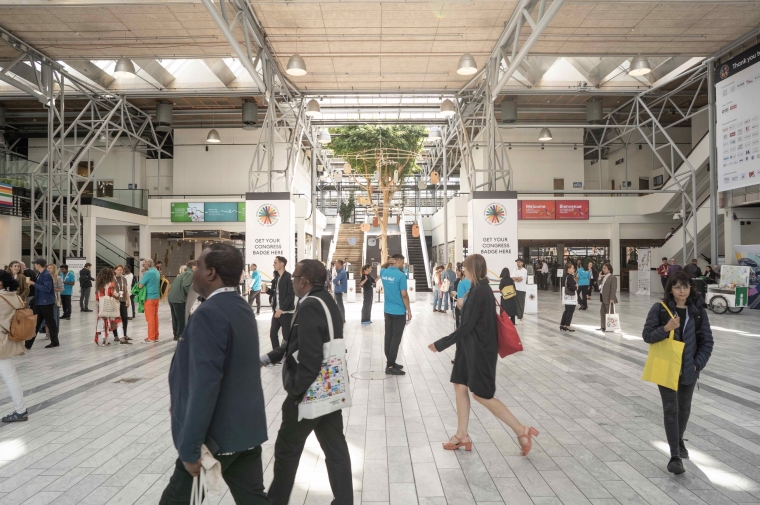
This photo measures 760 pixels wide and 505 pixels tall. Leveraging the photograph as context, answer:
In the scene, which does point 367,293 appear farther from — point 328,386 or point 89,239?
point 89,239

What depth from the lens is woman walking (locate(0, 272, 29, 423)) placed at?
4.83 m

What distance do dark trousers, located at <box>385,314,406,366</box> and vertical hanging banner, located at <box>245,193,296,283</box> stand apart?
24.9ft

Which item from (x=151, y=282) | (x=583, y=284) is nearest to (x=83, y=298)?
(x=151, y=282)

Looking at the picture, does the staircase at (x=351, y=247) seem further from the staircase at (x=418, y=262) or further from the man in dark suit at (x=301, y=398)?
the man in dark suit at (x=301, y=398)

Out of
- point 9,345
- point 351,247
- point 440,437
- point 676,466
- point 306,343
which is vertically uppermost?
point 351,247

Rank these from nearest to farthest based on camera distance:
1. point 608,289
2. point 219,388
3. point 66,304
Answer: point 219,388, point 608,289, point 66,304

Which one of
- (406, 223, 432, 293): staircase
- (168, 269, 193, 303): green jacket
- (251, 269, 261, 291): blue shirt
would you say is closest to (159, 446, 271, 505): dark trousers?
(168, 269, 193, 303): green jacket

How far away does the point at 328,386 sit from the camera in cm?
280

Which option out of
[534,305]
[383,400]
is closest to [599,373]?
[383,400]

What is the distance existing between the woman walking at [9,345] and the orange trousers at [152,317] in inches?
207

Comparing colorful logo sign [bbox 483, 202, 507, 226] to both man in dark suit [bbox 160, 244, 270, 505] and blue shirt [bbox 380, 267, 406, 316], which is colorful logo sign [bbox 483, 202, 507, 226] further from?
man in dark suit [bbox 160, 244, 270, 505]

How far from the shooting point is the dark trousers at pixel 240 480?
2.20 metres

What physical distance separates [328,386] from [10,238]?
56.1ft

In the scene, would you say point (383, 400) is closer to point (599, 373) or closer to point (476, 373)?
point (476, 373)
